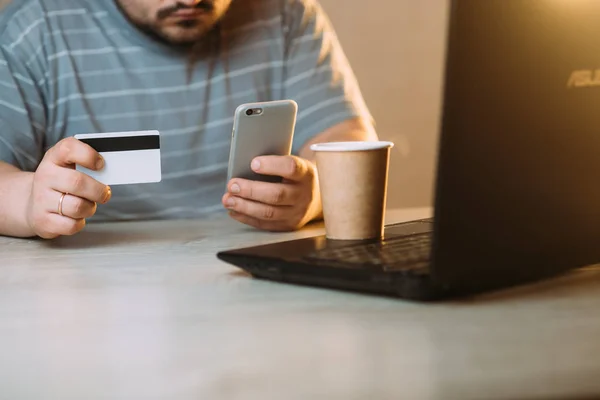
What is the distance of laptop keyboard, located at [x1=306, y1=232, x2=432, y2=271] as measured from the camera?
0.74 metres

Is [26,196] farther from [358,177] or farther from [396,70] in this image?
[396,70]

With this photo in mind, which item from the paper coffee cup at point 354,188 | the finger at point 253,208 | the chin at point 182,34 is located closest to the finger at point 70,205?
the finger at point 253,208

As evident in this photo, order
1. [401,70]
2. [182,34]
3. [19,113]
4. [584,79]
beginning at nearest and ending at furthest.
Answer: [584,79]
[19,113]
[182,34]
[401,70]

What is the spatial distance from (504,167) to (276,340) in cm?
23

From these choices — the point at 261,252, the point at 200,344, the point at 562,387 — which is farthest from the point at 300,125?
the point at 562,387

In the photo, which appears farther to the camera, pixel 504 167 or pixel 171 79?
pixel 171 79

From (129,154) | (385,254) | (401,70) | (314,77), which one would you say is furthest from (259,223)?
(401,70)

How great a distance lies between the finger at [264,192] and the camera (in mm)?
1218

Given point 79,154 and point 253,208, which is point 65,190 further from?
point 253,208

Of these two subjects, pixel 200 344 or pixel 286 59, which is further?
pixel 286 59

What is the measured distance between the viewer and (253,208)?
4.02 feet

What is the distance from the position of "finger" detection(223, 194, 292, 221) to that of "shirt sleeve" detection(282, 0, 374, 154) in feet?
1.68

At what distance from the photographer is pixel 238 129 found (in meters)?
1.19

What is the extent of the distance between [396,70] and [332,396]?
7.74ft
